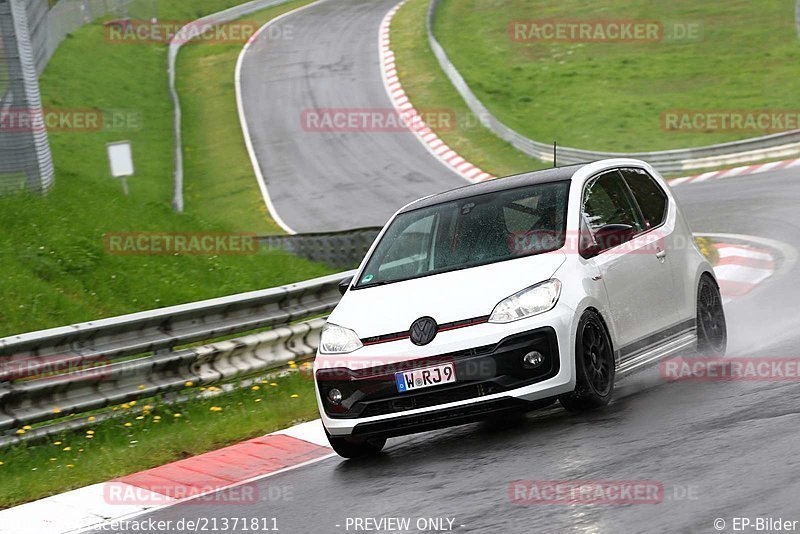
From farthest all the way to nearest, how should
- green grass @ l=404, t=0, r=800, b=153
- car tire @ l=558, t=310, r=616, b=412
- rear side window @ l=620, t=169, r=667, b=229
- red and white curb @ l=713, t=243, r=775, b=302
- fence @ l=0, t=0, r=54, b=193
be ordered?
green grass @ l=404, t=0, r=800, b=153 < fence @ l=0, t=0, r=54, b=193 < red and white curb @ l=713, t=243, r=775, b=302 < rear side window @ l=620, t=169, r=667, b=229 < car tire @ l=558, t=310, r=616, b=412

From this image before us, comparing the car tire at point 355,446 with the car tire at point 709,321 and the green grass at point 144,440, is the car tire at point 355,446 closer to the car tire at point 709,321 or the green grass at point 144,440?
the green grass at point 144,440

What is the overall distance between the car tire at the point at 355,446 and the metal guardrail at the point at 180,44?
22.0m

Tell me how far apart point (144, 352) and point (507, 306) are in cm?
364

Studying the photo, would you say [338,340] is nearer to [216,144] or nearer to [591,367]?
[591,367]

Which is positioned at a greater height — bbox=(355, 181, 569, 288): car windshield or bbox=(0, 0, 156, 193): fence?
bbox=(0, 0, 156, 193): fence

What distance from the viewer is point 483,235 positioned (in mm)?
8273

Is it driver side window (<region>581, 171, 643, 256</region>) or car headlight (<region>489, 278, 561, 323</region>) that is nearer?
car headlight (<region>489, 278, 561, 323</region>)

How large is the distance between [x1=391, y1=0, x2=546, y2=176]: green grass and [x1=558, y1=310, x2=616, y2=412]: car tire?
843 inches

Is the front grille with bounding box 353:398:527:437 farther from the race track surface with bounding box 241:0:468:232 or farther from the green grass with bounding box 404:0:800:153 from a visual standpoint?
the green grass with bounding box 404:0:800:153

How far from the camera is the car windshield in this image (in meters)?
8.12

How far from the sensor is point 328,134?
3753 cm

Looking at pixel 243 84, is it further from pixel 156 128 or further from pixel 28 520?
pixel 28 520

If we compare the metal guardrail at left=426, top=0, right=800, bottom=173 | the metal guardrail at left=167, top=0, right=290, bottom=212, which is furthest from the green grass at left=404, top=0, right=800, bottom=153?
the metal guardrail at left=167, top=0, right=290, bottom=212

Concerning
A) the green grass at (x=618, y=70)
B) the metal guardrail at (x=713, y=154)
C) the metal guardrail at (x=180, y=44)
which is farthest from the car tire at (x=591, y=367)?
the green grass at (x=618, y=70)
